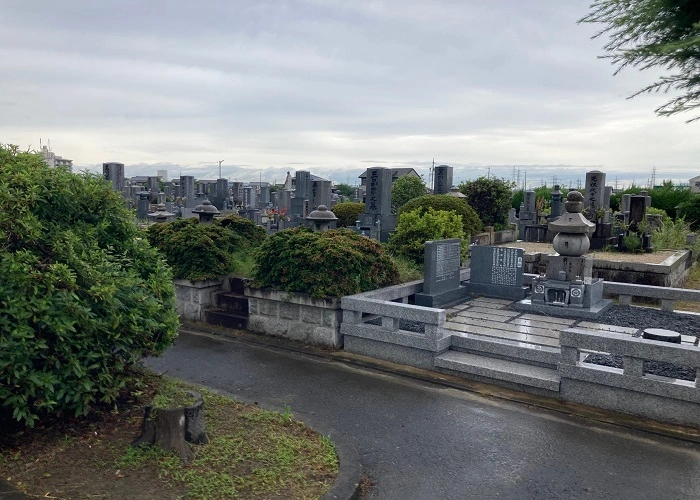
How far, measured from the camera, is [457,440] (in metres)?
5.61

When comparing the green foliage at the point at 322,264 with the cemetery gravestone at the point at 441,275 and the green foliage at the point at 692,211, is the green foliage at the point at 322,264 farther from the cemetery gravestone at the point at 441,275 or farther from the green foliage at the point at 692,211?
the green foliage at the point at 692,211

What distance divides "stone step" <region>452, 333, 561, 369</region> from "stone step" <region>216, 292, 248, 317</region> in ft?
13.6

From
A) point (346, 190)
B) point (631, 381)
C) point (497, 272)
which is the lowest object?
point (631, 381)

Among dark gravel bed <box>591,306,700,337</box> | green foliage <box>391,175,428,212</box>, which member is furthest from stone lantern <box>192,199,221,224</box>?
green foliage <box>391,175,428,212</box>

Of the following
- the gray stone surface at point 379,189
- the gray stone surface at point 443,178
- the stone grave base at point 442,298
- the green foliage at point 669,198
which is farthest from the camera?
the green foliage at point 669,198

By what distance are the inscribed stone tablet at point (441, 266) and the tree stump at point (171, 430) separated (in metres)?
6.55

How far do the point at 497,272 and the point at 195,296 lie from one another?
640 cm

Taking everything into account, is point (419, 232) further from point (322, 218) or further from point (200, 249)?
point (200, 249)

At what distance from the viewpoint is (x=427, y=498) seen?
446 centimetres

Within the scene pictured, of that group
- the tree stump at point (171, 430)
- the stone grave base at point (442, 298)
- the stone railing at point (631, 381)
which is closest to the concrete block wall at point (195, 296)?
the stone grave base at point (442, 298)

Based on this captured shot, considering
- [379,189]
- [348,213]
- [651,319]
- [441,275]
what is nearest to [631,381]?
[651,319]

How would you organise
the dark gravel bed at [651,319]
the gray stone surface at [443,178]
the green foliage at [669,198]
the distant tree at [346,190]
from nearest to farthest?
the dark gravel bed at [651,319] → the gray stone surface at [443,178] → the green foliage at [669,198] → the distant tree at [346,190]

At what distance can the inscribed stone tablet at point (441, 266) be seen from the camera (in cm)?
1047

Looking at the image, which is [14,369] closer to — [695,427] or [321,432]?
[321,432]
